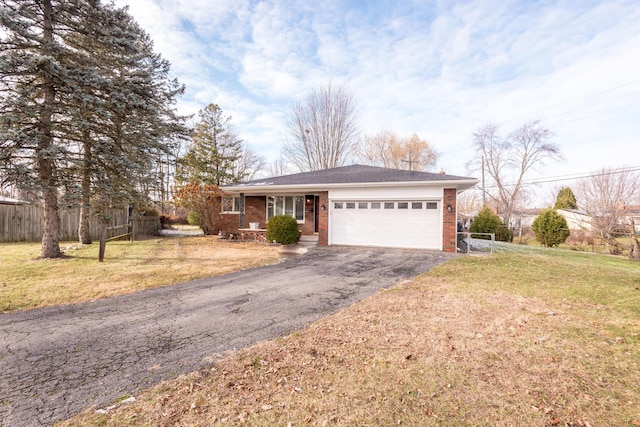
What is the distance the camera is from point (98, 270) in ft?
23.6

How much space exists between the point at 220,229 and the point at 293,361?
49.1 ft

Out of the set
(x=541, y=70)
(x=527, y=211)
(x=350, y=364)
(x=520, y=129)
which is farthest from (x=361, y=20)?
(x=527, y=211)

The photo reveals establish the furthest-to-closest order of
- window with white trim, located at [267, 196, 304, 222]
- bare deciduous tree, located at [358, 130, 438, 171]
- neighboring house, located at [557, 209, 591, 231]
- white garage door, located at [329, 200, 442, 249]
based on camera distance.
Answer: bare deciduous tree, located at [358, 130, 438, 171]
neighboring house, located at [557, 209, 591, 231]
window with white trim, located at [267, 196, 304, 222]
white garage door, located at [329, 200, 442, 249]

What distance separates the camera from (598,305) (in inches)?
183

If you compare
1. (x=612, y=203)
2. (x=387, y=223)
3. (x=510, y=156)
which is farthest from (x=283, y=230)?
(x=510, y=156)

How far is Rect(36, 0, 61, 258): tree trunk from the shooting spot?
7536 mm

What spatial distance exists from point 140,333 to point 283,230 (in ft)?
28.4

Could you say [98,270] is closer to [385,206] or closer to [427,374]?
[427,374]

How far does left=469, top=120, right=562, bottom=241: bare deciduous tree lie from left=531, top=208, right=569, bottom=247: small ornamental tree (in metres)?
10.5

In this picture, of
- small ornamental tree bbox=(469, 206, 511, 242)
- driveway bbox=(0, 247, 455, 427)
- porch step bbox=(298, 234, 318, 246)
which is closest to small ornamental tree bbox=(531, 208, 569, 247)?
small ornamental tree bbox=(469, 206, 511, 242)

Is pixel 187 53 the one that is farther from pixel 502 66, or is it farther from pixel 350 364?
pixel 502 66

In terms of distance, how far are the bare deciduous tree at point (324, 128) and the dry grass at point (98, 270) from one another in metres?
14.8

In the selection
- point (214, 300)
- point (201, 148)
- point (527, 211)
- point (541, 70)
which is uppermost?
point (541, 70)

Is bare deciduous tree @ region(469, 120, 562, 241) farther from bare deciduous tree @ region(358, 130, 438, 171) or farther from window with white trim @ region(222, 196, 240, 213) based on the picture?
window with white trim @ region(222, 196, 240, 213)
